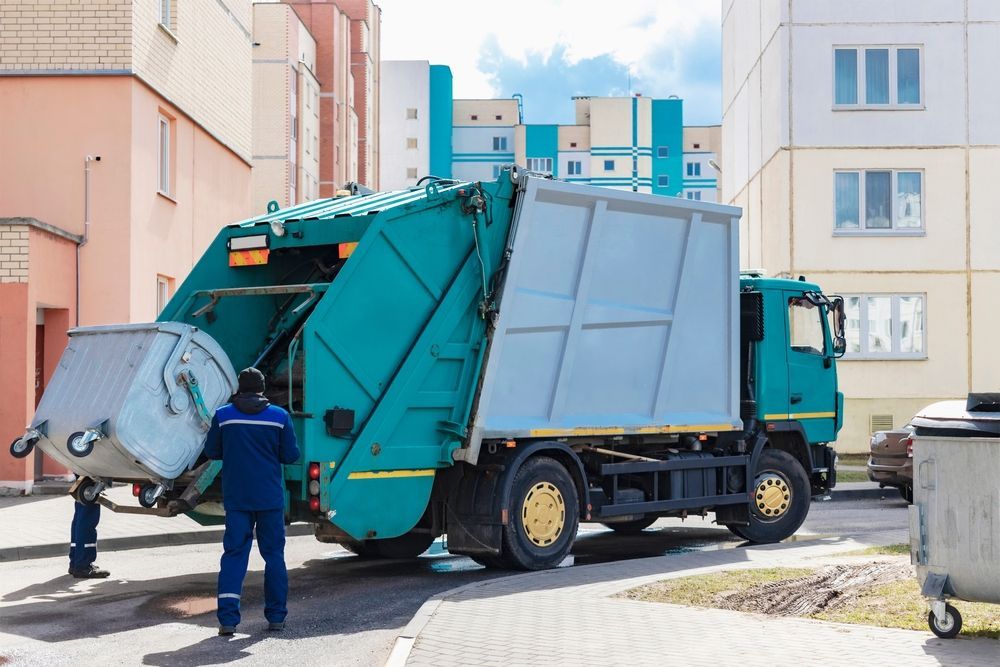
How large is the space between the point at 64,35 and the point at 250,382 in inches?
489

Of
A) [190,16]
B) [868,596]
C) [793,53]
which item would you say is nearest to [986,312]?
[793,53]

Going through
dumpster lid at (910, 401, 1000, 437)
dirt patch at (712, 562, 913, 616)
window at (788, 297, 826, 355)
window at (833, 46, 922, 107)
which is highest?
window at (833, 46, 922, 107)

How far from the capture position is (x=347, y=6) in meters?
61.2

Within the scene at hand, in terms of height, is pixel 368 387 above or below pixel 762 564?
above

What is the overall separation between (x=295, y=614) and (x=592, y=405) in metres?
3.65

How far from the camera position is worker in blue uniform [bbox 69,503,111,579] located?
1057 cm

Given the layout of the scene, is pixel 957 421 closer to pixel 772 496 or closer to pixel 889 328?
pixel 772 496

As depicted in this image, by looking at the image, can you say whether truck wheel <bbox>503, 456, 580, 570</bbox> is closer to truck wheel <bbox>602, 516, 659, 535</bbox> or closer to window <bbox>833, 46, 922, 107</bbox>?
truck wheel <bbox>602, 516, 659, 535</bbox>

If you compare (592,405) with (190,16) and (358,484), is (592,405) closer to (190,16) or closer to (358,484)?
(358,484)

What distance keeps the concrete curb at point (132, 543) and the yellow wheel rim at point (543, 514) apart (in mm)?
3478

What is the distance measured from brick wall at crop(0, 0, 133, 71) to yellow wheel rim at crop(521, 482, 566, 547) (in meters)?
11.0

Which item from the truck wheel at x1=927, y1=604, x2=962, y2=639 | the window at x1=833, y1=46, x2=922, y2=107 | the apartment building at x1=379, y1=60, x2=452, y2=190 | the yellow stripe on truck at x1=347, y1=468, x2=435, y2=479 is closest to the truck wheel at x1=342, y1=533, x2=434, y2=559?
the yellow stripe on truck at x1=347, y1=468, x2=435, y2=479

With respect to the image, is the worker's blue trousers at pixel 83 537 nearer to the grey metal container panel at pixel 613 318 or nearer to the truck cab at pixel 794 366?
the grey metal container panel at pixel 613 318

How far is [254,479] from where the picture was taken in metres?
8.35
